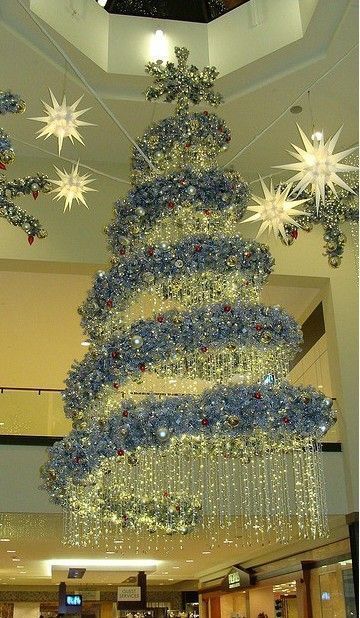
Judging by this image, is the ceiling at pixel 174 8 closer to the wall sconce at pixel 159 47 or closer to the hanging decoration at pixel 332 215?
the wall sconce at pixel 159 47

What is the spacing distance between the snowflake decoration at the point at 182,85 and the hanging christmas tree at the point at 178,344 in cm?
1

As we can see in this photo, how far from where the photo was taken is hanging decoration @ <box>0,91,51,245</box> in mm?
5660

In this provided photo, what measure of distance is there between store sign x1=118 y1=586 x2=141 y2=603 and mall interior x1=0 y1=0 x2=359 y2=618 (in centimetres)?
128

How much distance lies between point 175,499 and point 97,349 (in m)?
2.11

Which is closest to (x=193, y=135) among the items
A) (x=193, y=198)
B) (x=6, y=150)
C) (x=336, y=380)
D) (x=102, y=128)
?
(x=193, y=198)

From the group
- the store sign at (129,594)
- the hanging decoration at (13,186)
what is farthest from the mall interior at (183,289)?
the store sign at (129,594)

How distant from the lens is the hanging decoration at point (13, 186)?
5.66m

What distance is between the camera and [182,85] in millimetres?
6391

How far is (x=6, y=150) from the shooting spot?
565 centimetres

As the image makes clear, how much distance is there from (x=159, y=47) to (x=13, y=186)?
4.05 m

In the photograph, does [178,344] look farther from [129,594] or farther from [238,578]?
[129,594]

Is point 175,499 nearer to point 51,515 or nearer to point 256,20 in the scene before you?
point 51,515

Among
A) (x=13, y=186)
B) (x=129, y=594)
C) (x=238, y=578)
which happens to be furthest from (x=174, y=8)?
(x=129, y=594)

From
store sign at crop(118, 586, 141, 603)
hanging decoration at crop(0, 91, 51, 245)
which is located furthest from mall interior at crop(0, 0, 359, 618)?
store sign at crop(118, 586, 141, 603)
